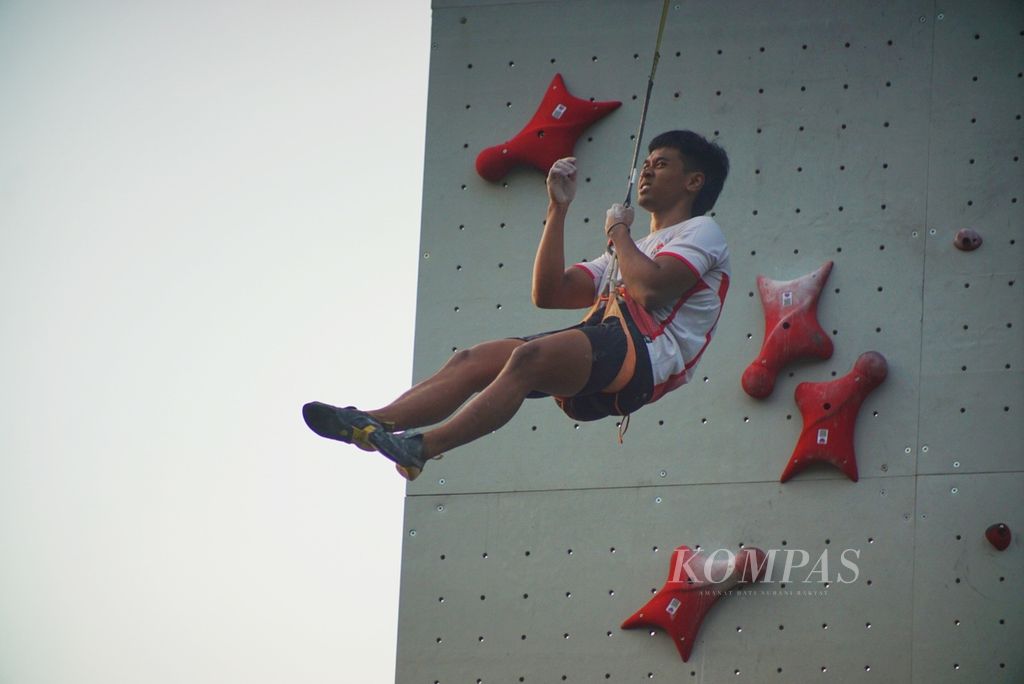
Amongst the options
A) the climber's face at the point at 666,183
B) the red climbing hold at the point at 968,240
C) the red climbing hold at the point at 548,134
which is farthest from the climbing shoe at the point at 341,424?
the red climbing hold at the point at 968,240

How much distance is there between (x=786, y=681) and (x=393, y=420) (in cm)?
307

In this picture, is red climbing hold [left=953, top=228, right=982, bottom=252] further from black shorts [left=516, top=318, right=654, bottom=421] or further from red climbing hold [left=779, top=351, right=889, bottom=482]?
A: black shorts [left=516, top=318, right=654, bottom=421]

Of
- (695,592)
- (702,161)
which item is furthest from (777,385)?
(702,161)

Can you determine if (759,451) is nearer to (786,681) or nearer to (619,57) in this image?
(786,681)

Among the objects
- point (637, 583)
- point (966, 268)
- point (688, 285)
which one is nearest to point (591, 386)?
point (688, 285)

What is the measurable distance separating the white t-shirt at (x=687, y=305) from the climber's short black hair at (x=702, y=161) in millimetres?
179

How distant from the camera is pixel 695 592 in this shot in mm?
8125

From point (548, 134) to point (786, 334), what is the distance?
142 centimetres

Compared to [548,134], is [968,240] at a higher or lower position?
lower

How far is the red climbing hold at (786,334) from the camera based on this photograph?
827cm

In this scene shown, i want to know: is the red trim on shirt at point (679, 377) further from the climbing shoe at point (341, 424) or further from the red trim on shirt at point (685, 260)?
the climbing shoe at point (341, 424)

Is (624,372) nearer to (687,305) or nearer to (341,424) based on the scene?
(687,305)

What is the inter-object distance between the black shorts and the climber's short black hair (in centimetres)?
65

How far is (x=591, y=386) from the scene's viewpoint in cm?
590
